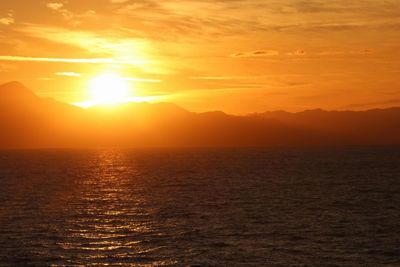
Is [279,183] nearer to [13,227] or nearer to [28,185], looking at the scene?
[28,185]

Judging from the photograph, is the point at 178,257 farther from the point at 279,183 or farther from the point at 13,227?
the point at 279,183

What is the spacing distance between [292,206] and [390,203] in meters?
17.0

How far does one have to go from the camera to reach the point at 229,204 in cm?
9244

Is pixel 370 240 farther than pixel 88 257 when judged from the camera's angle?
Yes

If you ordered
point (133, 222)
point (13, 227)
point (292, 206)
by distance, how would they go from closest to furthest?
1. point (13, 227)
2. point (133, 222)
3. point (292, 206)

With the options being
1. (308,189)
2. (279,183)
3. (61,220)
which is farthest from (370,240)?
(279,183)

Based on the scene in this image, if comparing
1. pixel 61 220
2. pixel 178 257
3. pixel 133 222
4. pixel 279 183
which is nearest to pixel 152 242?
pixel 178 257

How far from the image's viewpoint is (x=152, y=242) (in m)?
60.4

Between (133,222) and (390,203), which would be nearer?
(133,222)

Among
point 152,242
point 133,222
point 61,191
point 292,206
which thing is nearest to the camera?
point 152,242

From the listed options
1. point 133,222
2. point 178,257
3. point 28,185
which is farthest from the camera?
point 28,185

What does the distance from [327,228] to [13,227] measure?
38.9 meters

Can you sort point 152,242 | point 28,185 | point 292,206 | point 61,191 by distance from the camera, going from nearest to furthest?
point 152,242, point 292,206, point 61,191, point 28,185

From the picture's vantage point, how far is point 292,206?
293ft
